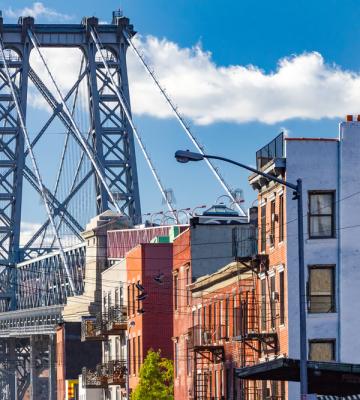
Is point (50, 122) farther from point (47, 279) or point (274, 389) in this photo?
point (274, 389)

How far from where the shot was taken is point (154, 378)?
8344cm

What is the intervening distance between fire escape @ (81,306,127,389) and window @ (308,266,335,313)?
116 ft

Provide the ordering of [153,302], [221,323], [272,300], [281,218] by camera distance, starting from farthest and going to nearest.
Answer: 1. [153,302]
2. [221,323]
3. [272,300]
4. [281,218]

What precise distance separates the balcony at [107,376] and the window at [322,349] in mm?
35357

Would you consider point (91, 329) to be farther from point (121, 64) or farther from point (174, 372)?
point (121, 64)

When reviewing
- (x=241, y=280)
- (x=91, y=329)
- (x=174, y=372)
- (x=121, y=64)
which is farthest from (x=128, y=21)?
(x=241, y=280)

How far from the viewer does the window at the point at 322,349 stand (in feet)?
188

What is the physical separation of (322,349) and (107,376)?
130 feet

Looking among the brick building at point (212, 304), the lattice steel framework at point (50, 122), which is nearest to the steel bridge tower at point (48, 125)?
the lattice steel framework at point (50, 122)

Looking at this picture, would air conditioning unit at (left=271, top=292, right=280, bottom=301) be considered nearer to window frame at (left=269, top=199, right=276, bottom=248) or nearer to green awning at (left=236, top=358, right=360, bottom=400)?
window frame at (left=269, top=199, right=276, bottom=248)

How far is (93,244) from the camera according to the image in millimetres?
118562

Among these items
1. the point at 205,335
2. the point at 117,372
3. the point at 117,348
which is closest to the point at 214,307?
the point at 205,335

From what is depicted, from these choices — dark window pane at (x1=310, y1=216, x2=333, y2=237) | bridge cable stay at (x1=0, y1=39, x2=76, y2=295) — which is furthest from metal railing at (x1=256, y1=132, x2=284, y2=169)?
bridge cable stay at (x1=0, y1=39, x2=76, y2=295)

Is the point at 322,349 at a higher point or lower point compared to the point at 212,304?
lower
